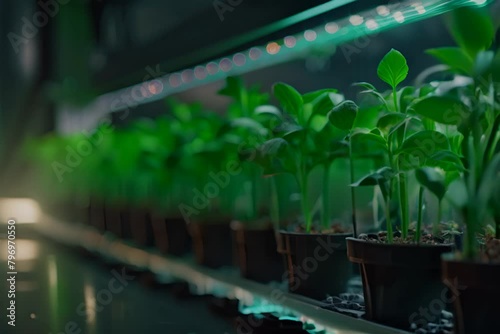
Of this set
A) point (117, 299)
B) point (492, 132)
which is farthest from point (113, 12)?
point (492, 132)

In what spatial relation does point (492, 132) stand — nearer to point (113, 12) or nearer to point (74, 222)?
point (74, 222)

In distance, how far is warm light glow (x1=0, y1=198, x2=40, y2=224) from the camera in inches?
150

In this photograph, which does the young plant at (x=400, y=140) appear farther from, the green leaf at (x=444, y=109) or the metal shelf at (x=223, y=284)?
the metal shelf at (x=223, y=284)

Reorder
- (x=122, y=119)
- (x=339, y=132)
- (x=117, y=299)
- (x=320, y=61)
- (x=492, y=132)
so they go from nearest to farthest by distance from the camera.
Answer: (x=492, y=132)
(x=339, y=132)
(x=117, y=299)
(x=320, y=61)
(x=122, y=119)

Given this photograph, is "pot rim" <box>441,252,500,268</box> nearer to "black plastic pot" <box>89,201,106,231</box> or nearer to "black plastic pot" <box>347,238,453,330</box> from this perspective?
"black plastic pot" <box>347,238,453,330</box>

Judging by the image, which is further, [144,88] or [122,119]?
[122,119]

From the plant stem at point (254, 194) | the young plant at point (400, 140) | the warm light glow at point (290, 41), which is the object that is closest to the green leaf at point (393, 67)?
the young plant at point (400, 140)

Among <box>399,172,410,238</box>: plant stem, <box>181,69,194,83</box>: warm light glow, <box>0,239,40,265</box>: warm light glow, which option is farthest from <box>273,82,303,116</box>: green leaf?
<box>0,239,40,265</box>: warm light glow

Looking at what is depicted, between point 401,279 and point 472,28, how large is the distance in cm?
43

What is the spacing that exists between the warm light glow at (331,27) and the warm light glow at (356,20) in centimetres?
6

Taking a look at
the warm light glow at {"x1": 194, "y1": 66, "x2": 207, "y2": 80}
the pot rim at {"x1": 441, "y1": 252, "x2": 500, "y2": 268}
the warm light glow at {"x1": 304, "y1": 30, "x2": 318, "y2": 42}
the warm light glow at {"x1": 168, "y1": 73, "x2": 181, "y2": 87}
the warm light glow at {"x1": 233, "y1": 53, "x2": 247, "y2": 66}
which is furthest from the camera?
the warm light glow at {"x1": 168, "y1": 73, "x2": 181, "y2": 87}

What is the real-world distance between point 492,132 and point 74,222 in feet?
9.72

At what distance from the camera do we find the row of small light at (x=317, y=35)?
1.16 metres

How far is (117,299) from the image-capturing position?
4.81ft
